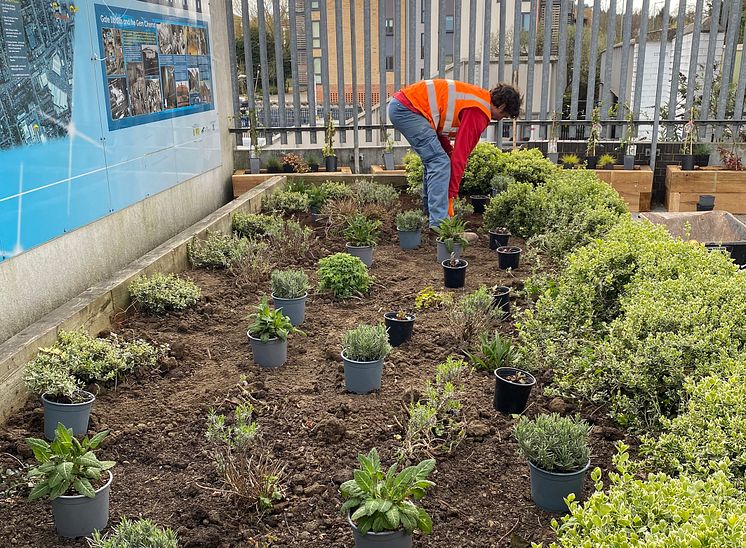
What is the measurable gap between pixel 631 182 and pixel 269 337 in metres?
7.70

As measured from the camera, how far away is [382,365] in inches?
153

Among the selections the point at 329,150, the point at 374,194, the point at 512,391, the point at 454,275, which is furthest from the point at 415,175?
the point at 512,391

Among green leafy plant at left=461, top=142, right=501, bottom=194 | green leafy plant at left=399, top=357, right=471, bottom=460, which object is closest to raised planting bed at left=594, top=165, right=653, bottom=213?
green leafy plant at left=461, top=142, right=501, bottom=194

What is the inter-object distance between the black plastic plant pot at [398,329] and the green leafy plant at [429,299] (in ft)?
2.16

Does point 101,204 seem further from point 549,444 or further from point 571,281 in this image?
point 549,444

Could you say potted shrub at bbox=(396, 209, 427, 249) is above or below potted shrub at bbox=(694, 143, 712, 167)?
below

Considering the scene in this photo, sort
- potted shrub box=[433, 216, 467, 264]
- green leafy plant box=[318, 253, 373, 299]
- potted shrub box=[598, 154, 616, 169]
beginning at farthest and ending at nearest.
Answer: potted shrub box=[598, 154, 616, 169], potted shrub box=[433, 216, 467, 264], green leafy plant box=[318, 253, 373, 299]

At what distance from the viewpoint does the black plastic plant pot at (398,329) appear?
442cm

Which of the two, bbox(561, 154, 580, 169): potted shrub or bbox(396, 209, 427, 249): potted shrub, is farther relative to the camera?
bbox(561, 154, 580, 169): potted shrub

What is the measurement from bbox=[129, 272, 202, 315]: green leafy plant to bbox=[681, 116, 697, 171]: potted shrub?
8105 mm

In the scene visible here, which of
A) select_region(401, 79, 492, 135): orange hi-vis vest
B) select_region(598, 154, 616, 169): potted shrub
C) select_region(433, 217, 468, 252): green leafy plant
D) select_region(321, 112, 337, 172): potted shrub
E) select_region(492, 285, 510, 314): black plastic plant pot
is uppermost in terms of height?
select_region(401, 79, 492, 135): orange hi-vis vest

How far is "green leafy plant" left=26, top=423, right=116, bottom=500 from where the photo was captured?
2619 millimetres

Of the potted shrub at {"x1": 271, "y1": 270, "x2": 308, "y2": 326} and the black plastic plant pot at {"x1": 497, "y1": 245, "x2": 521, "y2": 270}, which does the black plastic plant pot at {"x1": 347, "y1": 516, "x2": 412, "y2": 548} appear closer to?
the potted shrub at {"x1": 271, "y1": 270, "x2": 308, "y2": 326}

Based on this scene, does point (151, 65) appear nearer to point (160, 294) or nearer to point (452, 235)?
point (160, 294)
